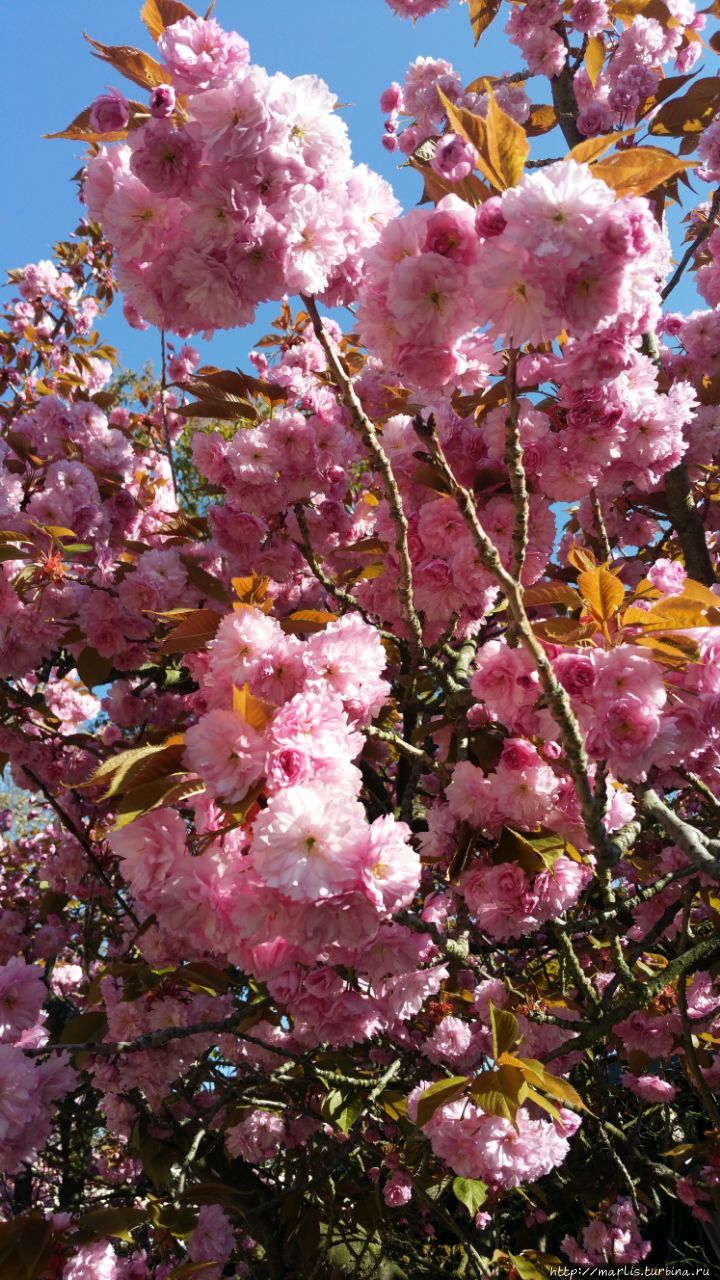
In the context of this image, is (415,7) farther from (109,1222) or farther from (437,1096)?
(109,1222)

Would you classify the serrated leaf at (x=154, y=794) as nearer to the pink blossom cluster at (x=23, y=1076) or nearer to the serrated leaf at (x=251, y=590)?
the serrated leaf at (x=251, y=590)

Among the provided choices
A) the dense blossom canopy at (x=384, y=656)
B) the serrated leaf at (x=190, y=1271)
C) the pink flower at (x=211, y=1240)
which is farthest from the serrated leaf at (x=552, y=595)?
the pink flower at (x=211, y=1240)

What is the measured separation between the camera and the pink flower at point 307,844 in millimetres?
1035

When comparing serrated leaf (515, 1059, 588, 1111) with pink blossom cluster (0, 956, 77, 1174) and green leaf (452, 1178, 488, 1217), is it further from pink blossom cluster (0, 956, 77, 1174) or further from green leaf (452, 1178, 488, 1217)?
pink blossom cluster (0, 956, 77, 1174)

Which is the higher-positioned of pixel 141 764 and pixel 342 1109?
pixel 141 764

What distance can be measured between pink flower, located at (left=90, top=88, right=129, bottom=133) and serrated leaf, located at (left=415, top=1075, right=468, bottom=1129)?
1665mm

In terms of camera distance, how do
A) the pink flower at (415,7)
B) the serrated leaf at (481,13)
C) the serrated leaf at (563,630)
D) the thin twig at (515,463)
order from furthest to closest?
the pink flower at (415,7) → the serrated leaf at (481,13) → the serrated leaf at (563,630) → the thin twig at (515,463)

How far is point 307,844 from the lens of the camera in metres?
1.07

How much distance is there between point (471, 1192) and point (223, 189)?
224cm

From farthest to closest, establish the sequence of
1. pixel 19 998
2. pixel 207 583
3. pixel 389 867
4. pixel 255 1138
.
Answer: pixel 255 1138 < pixel 207 583 < pixel 19 998 < pixel 389 867

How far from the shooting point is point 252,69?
1223 millimetres

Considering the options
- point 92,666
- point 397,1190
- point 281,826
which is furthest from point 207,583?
point 397,1190

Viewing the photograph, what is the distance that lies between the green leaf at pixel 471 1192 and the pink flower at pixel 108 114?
234cm

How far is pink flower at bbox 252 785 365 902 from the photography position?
1.04 m
